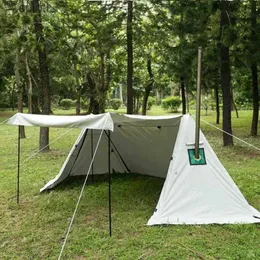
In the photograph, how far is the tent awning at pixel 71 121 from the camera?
11.4 feet

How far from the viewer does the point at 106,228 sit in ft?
12.7

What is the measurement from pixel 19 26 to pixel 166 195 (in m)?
5.68

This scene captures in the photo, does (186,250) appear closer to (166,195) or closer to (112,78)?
(166,195)

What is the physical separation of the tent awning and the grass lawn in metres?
1.23

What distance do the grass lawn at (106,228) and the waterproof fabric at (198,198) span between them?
0.14m

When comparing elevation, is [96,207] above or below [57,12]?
below

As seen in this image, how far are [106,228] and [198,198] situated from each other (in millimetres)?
1153

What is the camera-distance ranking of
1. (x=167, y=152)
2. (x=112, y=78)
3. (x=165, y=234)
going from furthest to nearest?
1. (x=112, y=78)
2. (x=167, y=152)
3. (x=165, y=234)

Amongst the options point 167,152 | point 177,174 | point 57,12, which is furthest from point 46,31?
point 177,174

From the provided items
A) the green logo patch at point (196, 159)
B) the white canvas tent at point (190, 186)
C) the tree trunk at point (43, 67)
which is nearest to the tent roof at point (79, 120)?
the white canvas tent at point (190, 186)

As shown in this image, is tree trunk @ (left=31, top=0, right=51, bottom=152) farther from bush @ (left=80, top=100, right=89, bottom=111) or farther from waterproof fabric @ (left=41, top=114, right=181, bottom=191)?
bush @ (left=80, top=100, right=89, bottom=111)

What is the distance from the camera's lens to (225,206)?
3.93 meters

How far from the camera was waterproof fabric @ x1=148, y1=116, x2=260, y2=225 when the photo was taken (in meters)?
3.88

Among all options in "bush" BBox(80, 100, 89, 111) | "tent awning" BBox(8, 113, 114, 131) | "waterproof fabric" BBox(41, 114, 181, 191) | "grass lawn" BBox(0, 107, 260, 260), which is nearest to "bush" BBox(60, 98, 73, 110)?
"bush" BBox(80, 100, 89, 111)
